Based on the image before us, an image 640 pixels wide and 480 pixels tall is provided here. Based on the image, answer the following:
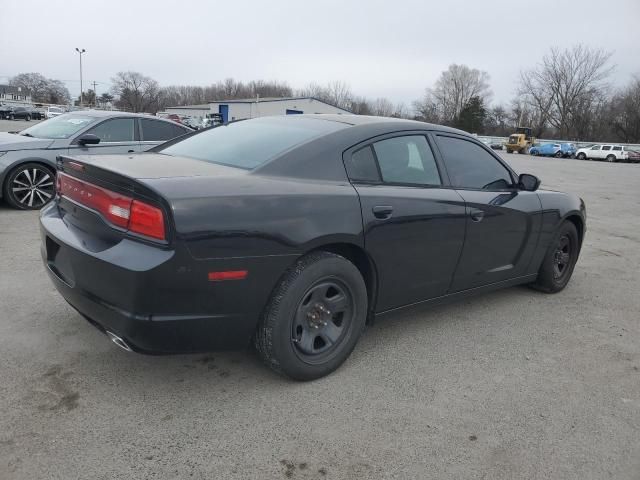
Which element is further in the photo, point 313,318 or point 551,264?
point 551,264

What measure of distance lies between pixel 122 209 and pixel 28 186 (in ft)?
18.1

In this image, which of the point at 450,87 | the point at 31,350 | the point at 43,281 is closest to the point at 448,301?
the point at 31,350

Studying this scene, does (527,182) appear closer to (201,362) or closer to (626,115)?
(201,362)

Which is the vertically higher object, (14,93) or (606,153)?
(14,93)

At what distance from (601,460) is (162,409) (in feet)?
7.00

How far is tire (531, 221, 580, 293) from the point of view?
4.62 meters

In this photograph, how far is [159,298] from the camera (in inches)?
91.6

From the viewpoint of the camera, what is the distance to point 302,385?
9.48ft

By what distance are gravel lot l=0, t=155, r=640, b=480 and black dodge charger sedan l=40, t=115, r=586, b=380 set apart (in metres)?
0.31

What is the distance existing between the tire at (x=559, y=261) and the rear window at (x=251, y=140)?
8.21ft

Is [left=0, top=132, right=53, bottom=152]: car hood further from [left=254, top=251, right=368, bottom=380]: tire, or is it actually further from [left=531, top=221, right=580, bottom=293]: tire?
[left=531, top=221, right=580, bottom=293]: tire

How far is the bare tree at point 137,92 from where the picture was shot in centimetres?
9726

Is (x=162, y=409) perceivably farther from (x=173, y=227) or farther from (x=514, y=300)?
(x=514, y=300)

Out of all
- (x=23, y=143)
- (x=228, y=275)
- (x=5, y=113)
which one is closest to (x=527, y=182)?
(x=228, y=275)
